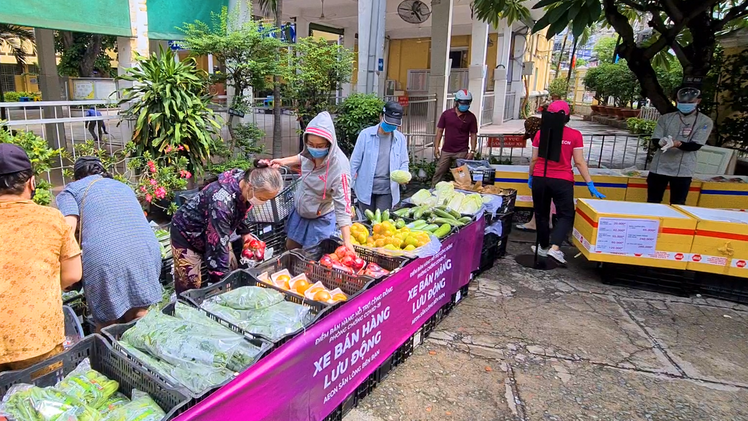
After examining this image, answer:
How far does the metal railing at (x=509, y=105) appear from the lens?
2191 cm

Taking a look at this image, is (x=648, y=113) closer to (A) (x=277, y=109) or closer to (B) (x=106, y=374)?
(A) (x=277, y=109)

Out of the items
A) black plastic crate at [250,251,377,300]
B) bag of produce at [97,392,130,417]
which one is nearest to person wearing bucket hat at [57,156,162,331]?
black plastic crate at [250,251,377,300]

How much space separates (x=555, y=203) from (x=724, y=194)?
3.08 meters

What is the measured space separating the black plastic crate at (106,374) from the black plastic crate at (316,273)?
1.09m

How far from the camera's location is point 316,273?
3.43m

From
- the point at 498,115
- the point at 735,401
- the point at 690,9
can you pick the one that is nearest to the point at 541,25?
the point at 690,9

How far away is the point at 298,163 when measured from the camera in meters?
4.11

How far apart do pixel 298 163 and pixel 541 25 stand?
3.06 meters

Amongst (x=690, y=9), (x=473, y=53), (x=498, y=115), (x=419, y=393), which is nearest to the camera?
(x=419, y=393)

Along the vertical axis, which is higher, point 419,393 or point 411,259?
point 411,259

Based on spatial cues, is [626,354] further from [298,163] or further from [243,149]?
[243,149]

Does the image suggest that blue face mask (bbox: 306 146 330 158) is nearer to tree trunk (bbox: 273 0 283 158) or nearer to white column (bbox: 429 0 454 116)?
tree trunk (bbox: 273 0 283 158)

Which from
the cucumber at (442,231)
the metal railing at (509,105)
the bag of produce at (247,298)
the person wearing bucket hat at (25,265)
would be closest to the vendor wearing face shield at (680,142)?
the cucumber at (442,231)

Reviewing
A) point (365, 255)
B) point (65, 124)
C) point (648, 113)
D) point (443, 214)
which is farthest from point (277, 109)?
point (648, 113)
